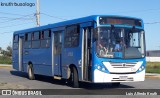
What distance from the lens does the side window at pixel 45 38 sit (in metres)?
19.8

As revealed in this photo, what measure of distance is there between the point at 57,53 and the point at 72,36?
201 centimetres

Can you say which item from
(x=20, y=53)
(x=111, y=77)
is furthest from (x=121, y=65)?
(x=20, y=53)

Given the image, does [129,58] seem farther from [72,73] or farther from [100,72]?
[72,73]

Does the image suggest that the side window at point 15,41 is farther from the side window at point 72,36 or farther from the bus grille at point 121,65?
the bus grille at point 121,65

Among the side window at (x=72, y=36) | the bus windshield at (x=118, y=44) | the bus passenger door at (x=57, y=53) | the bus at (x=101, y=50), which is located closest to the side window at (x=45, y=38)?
the bus passenger door at (x=57, y=53)

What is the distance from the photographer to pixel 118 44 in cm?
1520

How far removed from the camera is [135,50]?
15.7 meters

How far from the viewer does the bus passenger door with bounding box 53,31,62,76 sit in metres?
18.3

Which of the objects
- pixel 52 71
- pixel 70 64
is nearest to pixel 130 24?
pixel 70 64

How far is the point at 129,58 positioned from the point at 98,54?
1.37 meters

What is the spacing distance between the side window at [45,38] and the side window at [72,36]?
2299 millimetres

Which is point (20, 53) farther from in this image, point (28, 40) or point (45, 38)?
point (45, 38)

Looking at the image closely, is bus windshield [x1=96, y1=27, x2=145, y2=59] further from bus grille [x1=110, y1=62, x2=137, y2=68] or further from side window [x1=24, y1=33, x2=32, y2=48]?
side window [x1=24, y1=33, x2=32, y2=48]

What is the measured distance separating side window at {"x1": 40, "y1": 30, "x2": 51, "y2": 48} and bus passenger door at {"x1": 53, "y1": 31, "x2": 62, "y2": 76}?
0.87 m
